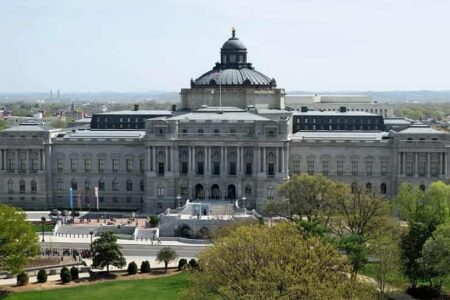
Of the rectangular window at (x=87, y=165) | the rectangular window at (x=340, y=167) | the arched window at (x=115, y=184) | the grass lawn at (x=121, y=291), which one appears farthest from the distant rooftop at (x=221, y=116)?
the grass lawn at (x=121, y=291)

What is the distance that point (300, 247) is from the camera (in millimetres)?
55094

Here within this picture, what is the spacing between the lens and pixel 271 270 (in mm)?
51906

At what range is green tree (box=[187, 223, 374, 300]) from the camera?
51.2 meters

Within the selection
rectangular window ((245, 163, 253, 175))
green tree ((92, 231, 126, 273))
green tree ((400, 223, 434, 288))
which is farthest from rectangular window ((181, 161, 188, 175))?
green tree ((400, 223, 434, 288))

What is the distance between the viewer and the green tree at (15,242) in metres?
75.8

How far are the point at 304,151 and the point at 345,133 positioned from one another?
832 cm

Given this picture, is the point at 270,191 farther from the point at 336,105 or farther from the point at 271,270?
the point at 336,105

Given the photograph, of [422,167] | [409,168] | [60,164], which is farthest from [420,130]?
[60,164]

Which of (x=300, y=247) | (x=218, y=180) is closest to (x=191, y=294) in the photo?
(x=300, y=247)

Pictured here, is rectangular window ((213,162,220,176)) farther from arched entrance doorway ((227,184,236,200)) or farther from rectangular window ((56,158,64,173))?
rectangular window ((56,158,64,173))

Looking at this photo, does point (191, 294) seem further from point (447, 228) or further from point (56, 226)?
point (56, 226)

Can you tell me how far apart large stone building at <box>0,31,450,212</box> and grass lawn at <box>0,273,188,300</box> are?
3814 cm

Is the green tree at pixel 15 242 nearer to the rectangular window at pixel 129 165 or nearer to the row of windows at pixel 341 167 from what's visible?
the rectangular window at pixel 129 165

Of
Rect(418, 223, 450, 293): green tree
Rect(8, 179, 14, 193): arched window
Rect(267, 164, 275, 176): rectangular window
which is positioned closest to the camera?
Rect(418, 223, 450, 293): green tree
